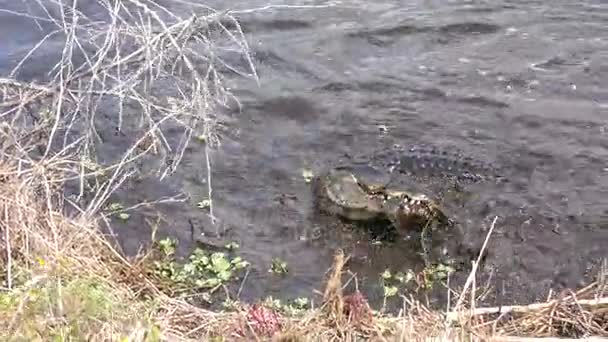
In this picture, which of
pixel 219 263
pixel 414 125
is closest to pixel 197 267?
pixel 219 263

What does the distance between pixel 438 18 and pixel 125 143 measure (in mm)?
3690

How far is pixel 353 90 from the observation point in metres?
8.38

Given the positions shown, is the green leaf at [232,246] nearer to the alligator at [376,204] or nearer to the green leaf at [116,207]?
the alligator at [376,204]

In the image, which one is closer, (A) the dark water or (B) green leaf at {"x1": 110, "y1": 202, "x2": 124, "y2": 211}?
(A) the dark water

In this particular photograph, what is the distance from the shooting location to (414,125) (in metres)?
7.85

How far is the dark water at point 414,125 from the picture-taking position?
21.3 ft

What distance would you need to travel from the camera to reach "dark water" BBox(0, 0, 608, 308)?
6492 millimetres

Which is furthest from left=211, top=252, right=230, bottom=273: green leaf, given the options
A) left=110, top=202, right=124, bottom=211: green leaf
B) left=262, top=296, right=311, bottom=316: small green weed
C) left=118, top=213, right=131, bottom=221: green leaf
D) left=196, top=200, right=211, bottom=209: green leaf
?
left=110, top=202, right=124, bottom=211: green leaf

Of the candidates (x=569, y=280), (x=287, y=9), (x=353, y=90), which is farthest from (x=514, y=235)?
(x=287, y=9)

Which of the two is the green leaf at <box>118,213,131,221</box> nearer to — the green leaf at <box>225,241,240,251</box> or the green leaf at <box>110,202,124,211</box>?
the green leaf at <box>110,202,124,211</box>

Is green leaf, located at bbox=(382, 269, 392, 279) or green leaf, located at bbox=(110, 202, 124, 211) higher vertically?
green leaf, located at bbox=(110, 202, 124, 211)

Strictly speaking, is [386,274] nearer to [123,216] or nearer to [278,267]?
[278,267]

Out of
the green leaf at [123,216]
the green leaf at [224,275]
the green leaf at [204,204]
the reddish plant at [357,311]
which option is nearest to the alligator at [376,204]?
the green leaf at [204,204]

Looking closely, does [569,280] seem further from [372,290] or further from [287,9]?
[287,9]
